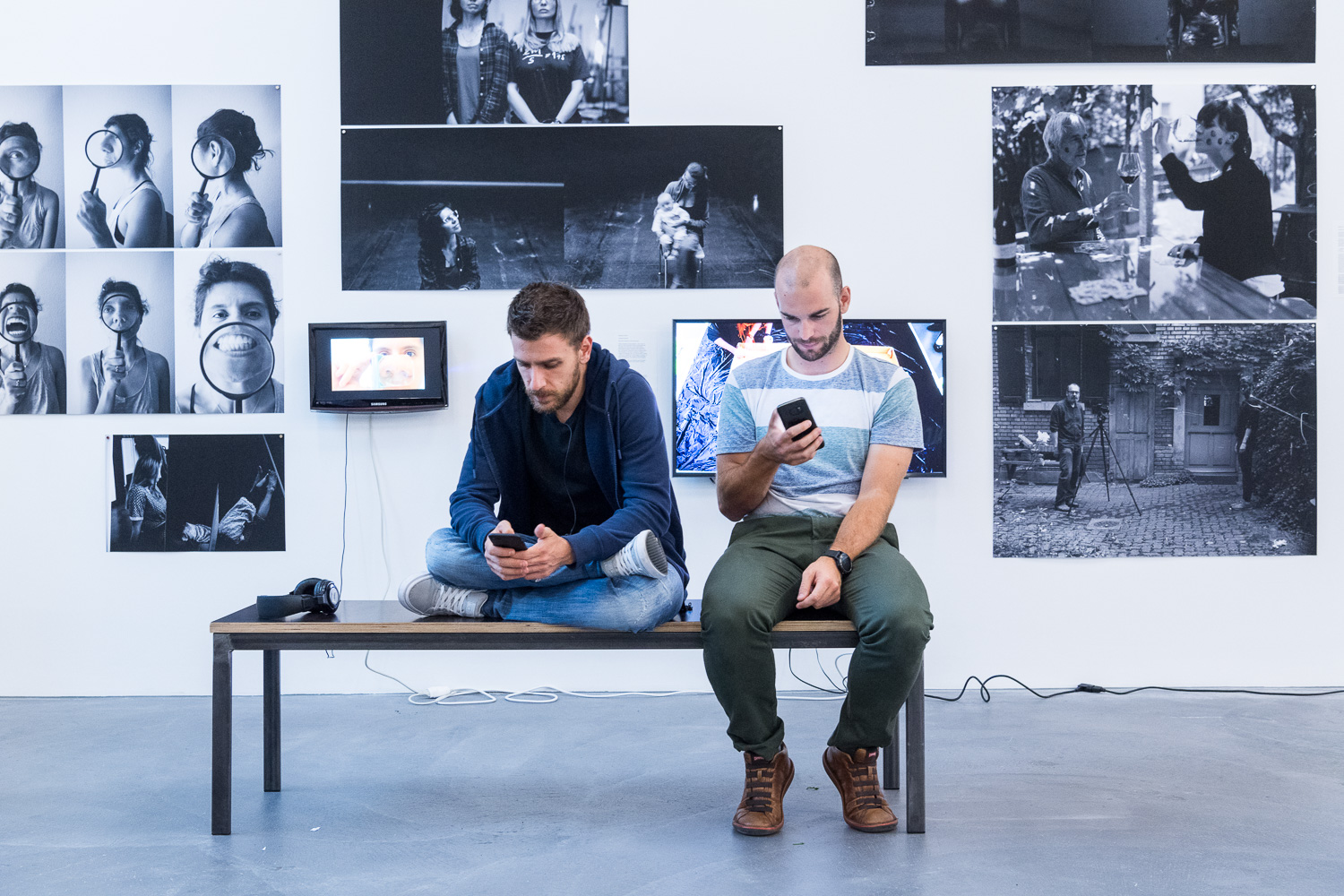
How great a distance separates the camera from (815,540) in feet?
8.34

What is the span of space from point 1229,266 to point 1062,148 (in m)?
0.76

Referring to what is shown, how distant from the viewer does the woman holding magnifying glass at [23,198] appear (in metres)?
3.80

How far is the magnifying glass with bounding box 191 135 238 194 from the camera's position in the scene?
379 cm

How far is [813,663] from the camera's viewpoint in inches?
150

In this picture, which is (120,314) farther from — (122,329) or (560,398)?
(560,398)

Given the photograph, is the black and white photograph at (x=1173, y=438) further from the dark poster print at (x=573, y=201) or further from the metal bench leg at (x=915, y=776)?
the metal bench leg at (x=915, y=776)

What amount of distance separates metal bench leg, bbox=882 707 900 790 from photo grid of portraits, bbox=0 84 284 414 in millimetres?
2646

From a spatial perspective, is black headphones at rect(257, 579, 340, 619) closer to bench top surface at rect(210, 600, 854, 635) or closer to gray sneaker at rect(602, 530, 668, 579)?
bench top surface at rect(210, 600, 854, 635)

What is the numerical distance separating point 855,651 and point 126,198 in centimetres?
319

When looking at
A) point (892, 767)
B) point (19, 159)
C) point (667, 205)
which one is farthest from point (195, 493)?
point (892, 767)

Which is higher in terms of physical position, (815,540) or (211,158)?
(211,158)

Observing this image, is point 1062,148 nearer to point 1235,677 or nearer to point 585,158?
point 585,158

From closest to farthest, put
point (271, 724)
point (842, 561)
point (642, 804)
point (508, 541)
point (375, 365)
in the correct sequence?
1. point (508, 541)
2. point (842, 561)
3. point (642, 804)
4. point (271, 724)
5. point (375, 365)

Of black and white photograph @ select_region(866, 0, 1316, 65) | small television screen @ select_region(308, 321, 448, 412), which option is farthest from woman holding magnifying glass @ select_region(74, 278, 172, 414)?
black and white photograph @ select_region(866, 0, 1316, 65)
